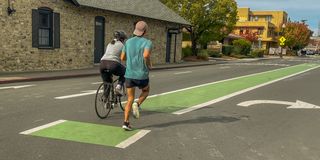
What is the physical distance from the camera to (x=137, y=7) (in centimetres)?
2900

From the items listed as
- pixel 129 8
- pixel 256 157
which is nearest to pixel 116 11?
pixel 129 8

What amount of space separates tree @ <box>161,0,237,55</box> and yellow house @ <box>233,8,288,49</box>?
34.7 metres

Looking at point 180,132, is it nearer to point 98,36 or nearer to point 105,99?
point 105,99

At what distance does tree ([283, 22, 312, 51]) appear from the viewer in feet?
290

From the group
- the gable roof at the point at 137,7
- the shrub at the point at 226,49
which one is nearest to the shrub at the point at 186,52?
the gable roof at the point at 137,7

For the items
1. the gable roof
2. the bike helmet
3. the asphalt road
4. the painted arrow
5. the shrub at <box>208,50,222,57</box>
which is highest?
the gable roof

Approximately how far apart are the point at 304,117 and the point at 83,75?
12.0 m

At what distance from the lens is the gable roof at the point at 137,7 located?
76.4 ft

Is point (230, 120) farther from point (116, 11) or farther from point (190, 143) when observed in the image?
point (116, 11)

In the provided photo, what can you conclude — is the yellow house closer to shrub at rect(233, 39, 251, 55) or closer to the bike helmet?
shrub at rect(233, 39, 251, 55)

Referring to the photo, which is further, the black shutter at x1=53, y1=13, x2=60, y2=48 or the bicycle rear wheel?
the black shutter at x1=53, y1=13, x2=60, y2=48

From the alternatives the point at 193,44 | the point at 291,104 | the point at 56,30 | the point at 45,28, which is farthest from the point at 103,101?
the point at 193,44

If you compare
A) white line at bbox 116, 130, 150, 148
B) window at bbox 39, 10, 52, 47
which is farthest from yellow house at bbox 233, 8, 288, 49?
white line at bbox 116, 130, 150, 148

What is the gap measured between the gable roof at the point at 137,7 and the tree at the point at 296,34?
59.6 metres
